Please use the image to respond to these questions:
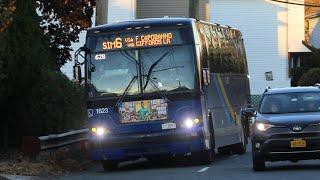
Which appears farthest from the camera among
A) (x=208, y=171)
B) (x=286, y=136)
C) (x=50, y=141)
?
(x=50, y=141)

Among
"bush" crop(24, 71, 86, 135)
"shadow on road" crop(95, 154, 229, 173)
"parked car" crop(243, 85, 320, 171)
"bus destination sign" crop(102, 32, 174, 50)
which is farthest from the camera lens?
"bush" crop(24, 71, 86, 135)

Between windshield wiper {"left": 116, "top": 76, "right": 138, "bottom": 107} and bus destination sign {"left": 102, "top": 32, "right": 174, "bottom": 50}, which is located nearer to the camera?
windshield wiper {"left": 116, "top": 76, "right": 138, "bottom": 107}

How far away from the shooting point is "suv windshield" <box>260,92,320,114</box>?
52.1 feet

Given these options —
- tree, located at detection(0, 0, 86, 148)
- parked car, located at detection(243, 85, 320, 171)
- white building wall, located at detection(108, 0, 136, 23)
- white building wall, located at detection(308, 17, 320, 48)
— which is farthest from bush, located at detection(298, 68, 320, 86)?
parked car, located at detection(243, 85, 320, 171)

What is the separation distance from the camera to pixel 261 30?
1962 inches

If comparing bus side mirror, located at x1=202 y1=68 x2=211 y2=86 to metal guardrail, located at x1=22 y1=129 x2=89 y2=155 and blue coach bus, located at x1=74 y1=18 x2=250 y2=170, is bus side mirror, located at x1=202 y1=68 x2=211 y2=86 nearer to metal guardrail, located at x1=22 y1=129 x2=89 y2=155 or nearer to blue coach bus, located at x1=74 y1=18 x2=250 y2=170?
blue coach bus, located at x1=74 y1=18 x2=250 y2=170

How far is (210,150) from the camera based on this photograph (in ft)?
60.0

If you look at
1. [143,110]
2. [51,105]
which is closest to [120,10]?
[51,105]

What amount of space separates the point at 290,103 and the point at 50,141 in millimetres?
6731

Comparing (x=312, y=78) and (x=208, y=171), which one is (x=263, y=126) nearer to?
(x=208, y=171)

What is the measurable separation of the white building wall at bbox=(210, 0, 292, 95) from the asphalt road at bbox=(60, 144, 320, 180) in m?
30.3

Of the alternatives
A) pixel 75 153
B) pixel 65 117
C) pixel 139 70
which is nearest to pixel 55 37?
pixel 65 117

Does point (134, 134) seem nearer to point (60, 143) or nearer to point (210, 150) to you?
point (210, 150)

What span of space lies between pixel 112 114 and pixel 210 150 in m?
2.75
